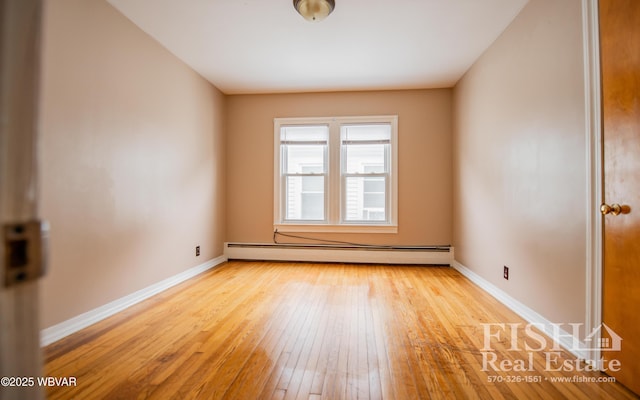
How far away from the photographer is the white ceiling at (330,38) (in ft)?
8.48

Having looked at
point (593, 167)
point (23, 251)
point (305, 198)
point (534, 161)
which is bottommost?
point (23, 251)

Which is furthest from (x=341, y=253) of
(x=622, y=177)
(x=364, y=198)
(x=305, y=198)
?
(x=622, y=177)

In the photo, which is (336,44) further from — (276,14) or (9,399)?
(9,399)

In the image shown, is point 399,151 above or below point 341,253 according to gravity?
above

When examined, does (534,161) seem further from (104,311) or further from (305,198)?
(104,311)

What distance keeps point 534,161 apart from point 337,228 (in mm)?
2720

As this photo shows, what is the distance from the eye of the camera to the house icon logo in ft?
5.22

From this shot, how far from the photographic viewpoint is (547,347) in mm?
1960

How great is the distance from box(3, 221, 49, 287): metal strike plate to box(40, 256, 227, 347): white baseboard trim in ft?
4.77

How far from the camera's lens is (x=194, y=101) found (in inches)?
150

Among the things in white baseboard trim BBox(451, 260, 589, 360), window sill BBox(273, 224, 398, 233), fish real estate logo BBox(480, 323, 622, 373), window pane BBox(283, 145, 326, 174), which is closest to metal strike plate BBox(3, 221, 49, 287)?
fish real estate logo BBox(480, 323, 622, 373)

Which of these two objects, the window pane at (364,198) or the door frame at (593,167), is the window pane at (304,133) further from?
the door frame at (593,167)

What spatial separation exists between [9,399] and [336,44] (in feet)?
11.3

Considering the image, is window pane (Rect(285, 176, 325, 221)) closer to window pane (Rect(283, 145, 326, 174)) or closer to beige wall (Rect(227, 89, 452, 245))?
window pane (Rect(283, 145, 326, 174))
